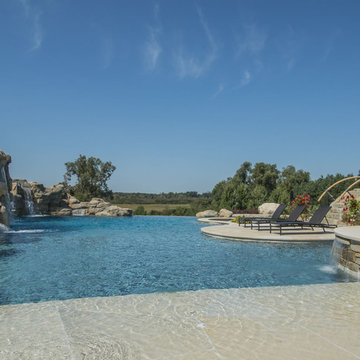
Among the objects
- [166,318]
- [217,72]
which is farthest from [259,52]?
[166,318]

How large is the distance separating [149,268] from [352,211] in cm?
863

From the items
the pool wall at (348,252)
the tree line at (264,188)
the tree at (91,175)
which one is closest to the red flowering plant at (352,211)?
the tree line at (264,188)

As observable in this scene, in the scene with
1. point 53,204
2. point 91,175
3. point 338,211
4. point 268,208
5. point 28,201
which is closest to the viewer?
point 338,211

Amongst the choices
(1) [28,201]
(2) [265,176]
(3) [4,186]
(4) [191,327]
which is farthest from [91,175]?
(4) [191,327]

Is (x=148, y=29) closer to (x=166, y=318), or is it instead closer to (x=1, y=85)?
(x=1, y=85)

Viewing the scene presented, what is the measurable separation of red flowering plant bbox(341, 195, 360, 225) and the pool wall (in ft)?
18.7

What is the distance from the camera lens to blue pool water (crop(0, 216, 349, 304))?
15.3 ft

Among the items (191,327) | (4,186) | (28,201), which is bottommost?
(191,327)

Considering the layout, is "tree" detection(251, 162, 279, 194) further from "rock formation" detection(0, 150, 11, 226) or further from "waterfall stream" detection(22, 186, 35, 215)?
"rock formation" detection(0, 150, 11, 226)

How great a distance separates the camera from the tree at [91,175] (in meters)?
44.3

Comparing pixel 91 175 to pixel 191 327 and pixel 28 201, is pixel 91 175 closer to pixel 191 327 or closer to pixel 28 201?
pixel 28 201

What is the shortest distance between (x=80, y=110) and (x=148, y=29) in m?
7.91

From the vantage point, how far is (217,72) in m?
16.5

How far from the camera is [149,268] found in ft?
19.6
